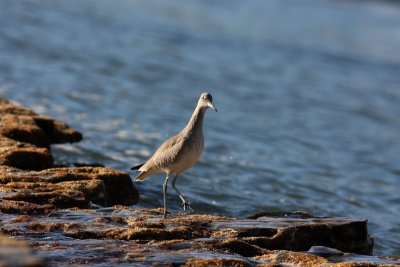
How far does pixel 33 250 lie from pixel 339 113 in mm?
17042

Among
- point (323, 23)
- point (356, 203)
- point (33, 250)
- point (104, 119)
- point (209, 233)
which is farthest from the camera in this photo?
point (323, 23)

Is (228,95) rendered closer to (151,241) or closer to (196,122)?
(196,122)

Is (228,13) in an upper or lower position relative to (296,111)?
upper

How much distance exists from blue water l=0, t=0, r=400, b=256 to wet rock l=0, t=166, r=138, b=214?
1.28 m

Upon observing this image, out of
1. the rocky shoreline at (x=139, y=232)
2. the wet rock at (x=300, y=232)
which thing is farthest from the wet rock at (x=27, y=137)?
the wet rock at (x=300, y=232)

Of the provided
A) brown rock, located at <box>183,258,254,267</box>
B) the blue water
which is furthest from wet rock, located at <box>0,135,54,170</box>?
brown rock, located at <box>183,258,254,267</box>

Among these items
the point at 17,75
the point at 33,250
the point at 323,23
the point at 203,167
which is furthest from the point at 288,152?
the point at 323,23

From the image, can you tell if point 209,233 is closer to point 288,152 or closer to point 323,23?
point 288,152

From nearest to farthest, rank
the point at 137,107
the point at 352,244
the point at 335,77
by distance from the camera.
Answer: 1. the point at 352,244
2. the point at 137,107
3. the point at 335,77

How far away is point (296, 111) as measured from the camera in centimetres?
2203

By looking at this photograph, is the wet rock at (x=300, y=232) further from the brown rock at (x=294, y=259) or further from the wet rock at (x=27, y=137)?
the wet rock at (x=27, y=137)

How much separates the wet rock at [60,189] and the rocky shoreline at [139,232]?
0.01m

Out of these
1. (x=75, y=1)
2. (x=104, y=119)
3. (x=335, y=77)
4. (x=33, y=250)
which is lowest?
(x=33, y=250)

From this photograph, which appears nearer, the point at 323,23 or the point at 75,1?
the point at 75,1
